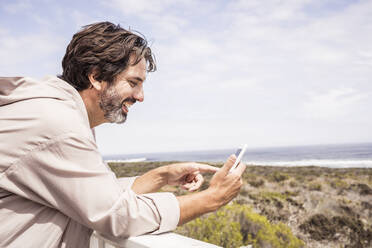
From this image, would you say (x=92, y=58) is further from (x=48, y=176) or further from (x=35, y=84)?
(x=48, y=176)

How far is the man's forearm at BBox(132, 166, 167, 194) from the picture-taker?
1.70 meters

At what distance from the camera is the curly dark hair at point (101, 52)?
1.66 m

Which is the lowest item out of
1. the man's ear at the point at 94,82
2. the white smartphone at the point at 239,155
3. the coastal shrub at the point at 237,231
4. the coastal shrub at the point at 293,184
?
the coastal shrub at the point at 293,184

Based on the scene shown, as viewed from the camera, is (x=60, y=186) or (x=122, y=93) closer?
(x=60, y=186)

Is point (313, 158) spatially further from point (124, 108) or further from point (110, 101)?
point (110, 101)

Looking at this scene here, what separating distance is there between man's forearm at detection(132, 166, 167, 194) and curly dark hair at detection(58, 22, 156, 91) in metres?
0.62

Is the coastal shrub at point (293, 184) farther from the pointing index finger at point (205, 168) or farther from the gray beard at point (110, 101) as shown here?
the gray beard at point (110, 101)

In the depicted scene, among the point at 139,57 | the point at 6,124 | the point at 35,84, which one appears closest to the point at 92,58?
the point at 139,57

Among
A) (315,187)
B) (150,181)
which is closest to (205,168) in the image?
(150,181)

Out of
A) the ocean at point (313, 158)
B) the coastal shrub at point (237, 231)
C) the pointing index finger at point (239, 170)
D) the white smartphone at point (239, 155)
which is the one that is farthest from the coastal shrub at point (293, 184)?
the ocean at point (313, 158)

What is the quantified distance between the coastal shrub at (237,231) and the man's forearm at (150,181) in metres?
2.94

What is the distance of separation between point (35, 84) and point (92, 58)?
2.31 ft

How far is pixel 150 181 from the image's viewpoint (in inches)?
68.1

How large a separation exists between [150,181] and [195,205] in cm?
65
